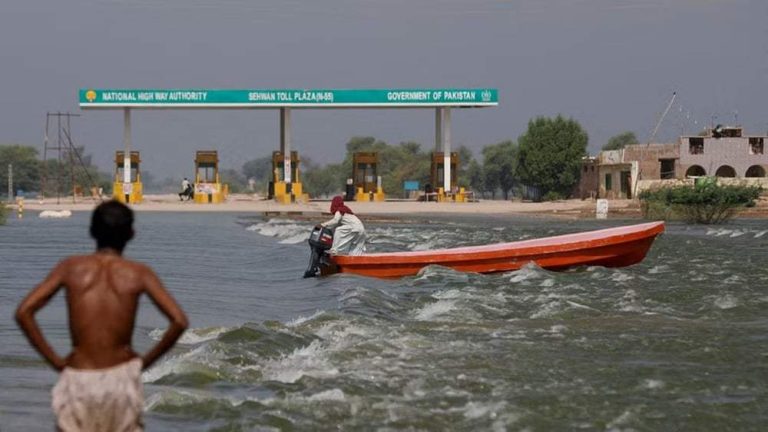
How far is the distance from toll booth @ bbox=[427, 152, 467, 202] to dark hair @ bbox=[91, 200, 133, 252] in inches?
2273

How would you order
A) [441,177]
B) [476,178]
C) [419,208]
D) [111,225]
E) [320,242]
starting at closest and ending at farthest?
[111,225] < [320,242] < [419,208] < [441,177] < [476,178]

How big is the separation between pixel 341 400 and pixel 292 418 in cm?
77

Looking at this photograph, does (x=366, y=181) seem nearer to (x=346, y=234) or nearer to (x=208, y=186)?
(x=208, y=186)

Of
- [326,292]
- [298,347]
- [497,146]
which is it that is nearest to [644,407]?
[298,347]

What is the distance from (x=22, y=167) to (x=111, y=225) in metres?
136

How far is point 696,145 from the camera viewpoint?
6788 centimetres

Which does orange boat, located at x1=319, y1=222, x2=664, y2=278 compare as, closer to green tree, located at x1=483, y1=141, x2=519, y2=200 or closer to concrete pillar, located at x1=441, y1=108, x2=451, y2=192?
concrete pillar, located at x1=441, y1=108, x2=451, y2=192

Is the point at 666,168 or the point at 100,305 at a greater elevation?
the point at 666,168

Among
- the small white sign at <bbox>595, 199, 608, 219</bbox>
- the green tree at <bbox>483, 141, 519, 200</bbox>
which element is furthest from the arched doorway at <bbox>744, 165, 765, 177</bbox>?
the green tree at <bbox>483, 141, 519, 200</bbox>

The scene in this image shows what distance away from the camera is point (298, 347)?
1281cm

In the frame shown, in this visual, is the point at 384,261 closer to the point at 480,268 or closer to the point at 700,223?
the point at 480,268

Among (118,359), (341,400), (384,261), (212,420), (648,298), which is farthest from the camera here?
(384,261)

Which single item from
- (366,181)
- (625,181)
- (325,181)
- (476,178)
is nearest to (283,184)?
Result: (366,181)

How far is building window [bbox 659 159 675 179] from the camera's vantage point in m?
67.8
